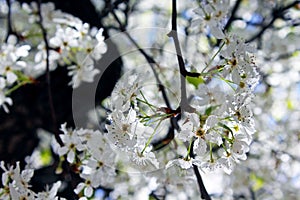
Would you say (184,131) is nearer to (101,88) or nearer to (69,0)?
(101,88)

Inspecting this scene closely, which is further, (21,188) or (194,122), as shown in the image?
(21,188)

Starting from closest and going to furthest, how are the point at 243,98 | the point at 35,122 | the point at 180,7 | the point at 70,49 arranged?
the point at 243,98 → the point at 70,49 → the point at 35,122 → the point at 180,7

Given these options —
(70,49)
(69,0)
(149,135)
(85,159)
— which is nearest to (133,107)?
(149,135)

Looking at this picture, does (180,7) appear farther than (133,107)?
Yes

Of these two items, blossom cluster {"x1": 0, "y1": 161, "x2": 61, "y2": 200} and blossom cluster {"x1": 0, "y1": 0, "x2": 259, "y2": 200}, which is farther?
blossom cluster {"x1": 0, "y1": 161, "x2": 61, "y2": 200}

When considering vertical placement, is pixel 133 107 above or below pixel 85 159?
above

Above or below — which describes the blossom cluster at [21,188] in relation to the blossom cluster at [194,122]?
below

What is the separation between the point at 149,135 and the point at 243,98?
0.66ft

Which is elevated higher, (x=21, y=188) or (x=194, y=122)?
(x=194, y=122)

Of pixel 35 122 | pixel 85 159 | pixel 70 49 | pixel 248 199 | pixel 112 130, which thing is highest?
pixel 112 130

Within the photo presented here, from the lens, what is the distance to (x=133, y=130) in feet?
3.44

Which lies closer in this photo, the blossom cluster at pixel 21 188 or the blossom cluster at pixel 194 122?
the blossom cluster at pixel 194 122

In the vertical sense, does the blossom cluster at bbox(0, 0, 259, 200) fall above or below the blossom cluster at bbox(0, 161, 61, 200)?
above

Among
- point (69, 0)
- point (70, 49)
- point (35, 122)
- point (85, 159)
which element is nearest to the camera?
point (85, 159)
